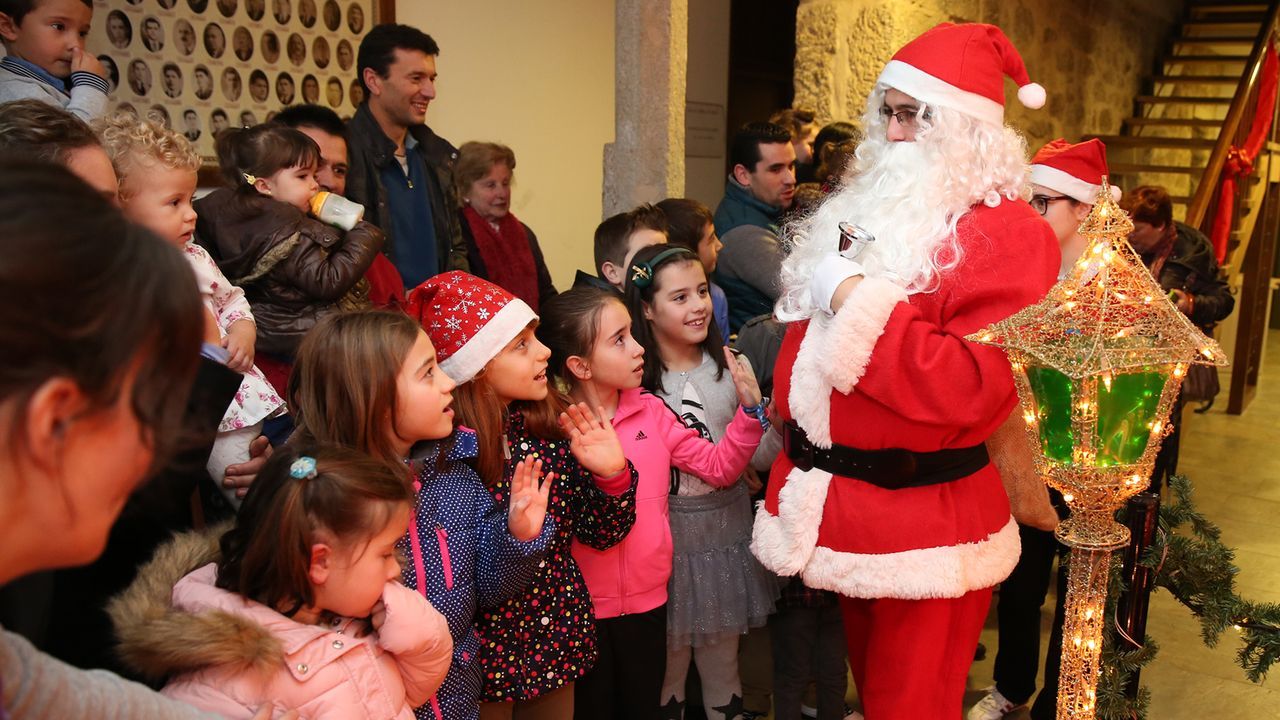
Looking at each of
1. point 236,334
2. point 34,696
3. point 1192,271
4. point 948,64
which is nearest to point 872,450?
point 948,64

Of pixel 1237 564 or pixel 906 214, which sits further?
pixel 1237 564

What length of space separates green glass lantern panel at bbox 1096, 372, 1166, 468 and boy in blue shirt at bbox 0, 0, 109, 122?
8.25ft

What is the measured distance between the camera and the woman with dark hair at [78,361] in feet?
2.38

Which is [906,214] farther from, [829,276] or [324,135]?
[324,135]

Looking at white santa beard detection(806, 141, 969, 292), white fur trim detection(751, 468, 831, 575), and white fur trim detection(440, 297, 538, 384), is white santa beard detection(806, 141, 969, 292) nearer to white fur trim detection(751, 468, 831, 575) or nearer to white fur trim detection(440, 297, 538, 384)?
white fur trim detection(751, 468, 831, 575)

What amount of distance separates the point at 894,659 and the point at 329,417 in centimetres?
131

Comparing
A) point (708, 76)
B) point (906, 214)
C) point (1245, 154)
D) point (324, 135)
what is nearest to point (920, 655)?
point (906, 214)

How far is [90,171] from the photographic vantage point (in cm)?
180

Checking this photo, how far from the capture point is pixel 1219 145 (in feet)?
22.2

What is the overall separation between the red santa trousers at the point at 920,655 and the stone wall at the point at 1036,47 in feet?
12.3

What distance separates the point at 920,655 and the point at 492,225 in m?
2.60

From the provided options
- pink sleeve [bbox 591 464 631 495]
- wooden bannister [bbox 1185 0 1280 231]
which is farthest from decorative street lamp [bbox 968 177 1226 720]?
wooden bannister [bbox 1185 0 1280 231]

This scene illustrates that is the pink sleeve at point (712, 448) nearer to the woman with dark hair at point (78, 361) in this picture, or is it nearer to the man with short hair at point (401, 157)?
the man with short hair at point (401, 157)

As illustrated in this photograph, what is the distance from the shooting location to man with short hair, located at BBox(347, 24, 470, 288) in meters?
3.55
